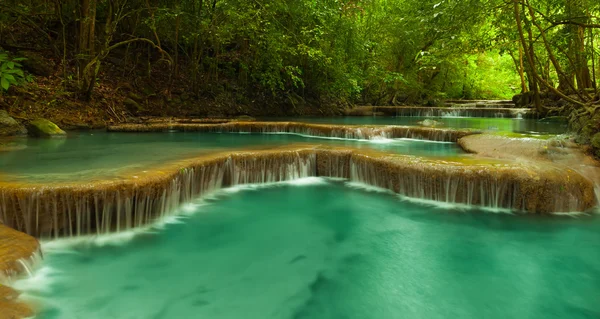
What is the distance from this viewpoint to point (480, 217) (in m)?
5.24

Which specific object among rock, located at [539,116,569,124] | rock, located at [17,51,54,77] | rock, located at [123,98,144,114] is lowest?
rock, located at [539,116,569,124]

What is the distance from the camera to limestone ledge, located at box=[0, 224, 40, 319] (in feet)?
8.82

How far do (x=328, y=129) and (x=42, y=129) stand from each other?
7.25 metres

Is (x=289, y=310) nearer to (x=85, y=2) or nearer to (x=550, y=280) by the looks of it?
(x=550, y=280)

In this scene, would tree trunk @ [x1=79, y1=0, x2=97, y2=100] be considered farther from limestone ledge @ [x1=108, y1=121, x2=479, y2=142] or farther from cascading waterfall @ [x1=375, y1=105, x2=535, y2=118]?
cascading waterfall @ [x1=375, y1=105, x2=535, y2=118]

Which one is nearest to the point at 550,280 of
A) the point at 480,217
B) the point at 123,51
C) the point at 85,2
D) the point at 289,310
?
the point at 480,217

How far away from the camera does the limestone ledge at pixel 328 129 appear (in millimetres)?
10180

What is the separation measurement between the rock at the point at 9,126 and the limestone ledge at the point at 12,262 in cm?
661

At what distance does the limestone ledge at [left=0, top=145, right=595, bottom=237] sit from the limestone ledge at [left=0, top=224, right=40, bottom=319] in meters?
0.45

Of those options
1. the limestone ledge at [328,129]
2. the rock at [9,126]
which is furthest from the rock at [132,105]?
the rock at [9,126]

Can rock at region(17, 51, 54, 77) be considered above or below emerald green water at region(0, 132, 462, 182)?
above

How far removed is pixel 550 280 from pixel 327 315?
7.73 feet

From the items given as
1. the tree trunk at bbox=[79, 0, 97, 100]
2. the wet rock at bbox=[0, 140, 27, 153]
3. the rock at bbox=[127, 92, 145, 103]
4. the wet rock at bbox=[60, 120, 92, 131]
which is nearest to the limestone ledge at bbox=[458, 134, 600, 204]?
the wet rock at bbox=[0, 140, 27, 153]

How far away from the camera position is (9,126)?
8.86 m
